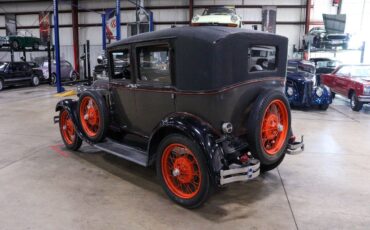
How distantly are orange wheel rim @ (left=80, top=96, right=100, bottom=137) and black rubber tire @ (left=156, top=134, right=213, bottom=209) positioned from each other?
1.44 m

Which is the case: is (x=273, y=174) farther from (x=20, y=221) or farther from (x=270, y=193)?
(x=20, y=221)

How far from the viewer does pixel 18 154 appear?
15.9 feet

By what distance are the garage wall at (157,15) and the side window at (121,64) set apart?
576 inches

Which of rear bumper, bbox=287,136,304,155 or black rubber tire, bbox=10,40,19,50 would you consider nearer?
rear bumper, bbox=287,136,304,155

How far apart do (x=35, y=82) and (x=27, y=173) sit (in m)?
12.6

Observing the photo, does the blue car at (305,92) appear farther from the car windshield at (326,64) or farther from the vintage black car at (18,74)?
the vintage black car at (18,74)

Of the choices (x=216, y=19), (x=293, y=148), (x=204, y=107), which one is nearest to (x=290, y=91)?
(x=216, y=19)

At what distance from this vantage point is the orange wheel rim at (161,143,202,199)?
3152 mm

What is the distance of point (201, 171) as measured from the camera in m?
2.94

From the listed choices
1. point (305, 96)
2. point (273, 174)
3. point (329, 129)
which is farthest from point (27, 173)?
point (305, 96)

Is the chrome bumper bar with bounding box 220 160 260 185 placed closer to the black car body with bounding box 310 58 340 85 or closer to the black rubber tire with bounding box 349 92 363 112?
the black rubber tire with bounding box 349 92 363 112

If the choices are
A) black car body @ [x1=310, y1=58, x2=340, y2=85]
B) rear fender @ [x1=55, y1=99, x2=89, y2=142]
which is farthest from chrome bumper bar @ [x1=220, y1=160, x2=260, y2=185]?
black car body @ [x1=310, y1=58, x2=340, y2=85]

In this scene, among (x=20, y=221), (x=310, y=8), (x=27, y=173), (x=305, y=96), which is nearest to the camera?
(x=20, y=221)

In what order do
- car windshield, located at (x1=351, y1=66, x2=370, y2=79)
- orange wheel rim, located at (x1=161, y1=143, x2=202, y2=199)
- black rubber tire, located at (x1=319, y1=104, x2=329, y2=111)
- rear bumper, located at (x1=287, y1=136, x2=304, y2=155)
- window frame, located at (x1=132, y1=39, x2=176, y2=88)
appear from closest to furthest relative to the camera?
orange wheel rim, located at (x1=161, y1=143, x2=202, y2=199) → window frame, located at (x1=132, y1=39, x2=176, y2=88) → rear bumper, located at (x1=287, y1=136, x2=304, y2=155) → black rubber tire, located at (x1=319, y1=104, x2=329, y2=111) → car windshield, located at (x1=351, y1=66, x2=370, y2=79)
